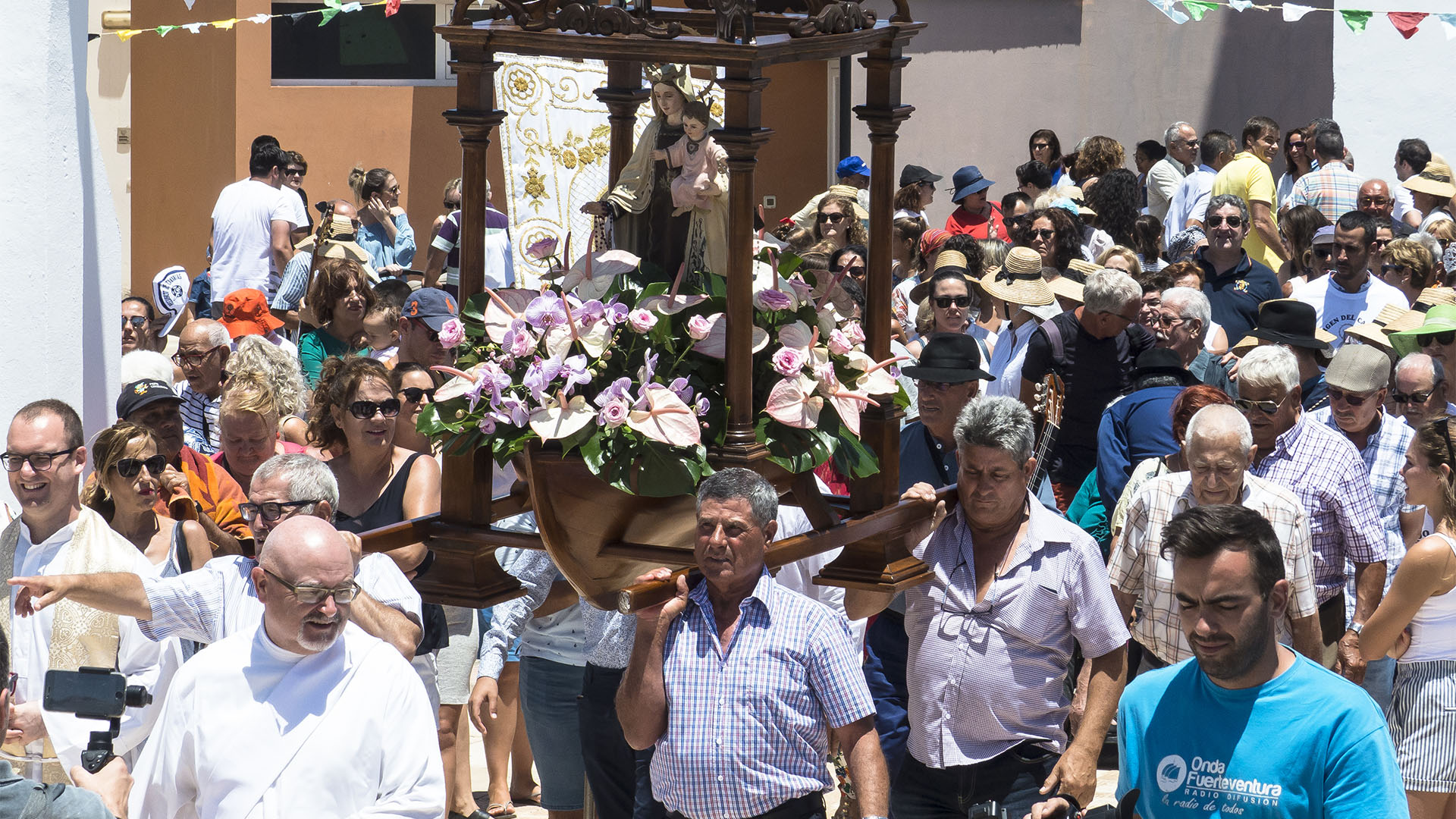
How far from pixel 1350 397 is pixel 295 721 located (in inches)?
165

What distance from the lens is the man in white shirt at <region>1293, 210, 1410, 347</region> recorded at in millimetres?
9117

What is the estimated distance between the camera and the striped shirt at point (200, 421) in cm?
779

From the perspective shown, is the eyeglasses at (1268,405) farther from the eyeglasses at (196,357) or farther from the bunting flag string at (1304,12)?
the eyeglasses at (196,357)

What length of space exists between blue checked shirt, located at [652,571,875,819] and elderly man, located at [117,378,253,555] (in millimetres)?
1619

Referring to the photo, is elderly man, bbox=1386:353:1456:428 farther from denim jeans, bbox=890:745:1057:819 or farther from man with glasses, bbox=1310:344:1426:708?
denim jeans, bbox=890:745:1057:819

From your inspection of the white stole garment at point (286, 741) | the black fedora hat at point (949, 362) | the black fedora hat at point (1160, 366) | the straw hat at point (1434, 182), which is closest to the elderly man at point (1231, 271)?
the black fedora hat at point (1160, 366)

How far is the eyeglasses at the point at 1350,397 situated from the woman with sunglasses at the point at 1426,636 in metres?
0.86

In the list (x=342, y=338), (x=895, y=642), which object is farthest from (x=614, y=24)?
(x=342, y=338)

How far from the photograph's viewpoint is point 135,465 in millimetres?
5625

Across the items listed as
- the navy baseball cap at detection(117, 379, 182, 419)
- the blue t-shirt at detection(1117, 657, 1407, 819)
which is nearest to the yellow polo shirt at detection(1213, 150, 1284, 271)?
the navy baseball cap at detection(117, 379, 182, 419)

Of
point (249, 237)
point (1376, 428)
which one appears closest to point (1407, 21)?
point (1376, 428)

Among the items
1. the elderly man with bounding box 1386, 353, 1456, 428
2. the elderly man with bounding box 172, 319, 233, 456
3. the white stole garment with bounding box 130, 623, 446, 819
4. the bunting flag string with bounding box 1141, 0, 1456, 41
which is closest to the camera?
the white stole garment with bounding box 130, 623, 446, 819

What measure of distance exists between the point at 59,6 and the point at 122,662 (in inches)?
127

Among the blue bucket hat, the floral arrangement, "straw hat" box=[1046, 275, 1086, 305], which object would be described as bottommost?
"straw hat" box=[1046, 275, 1086, 305]
